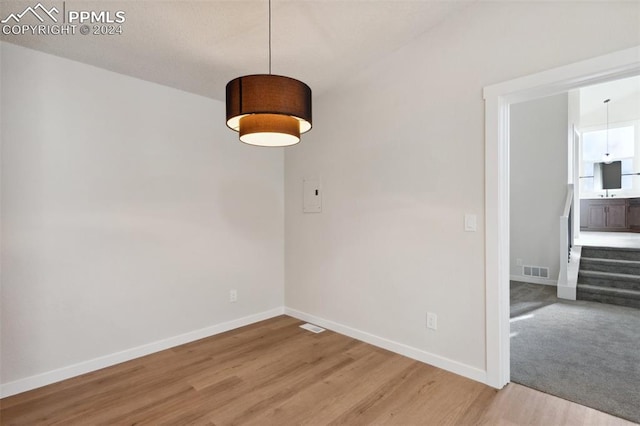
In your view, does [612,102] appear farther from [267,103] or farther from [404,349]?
[267,103]

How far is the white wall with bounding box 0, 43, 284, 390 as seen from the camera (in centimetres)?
229

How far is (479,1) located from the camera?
2391 millimetres

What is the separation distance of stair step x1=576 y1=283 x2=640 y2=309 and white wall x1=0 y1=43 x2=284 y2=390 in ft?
15.3

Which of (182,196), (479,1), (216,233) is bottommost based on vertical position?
(216,233)

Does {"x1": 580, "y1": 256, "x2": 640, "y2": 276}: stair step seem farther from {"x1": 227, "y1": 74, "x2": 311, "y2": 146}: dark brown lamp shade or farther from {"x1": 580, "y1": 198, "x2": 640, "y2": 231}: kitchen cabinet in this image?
{"x1": 227, "y1": 74, "x2": 311, "y2": 146}: dark brown lamp shade

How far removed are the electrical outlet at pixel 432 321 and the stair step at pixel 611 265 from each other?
372 centimetres

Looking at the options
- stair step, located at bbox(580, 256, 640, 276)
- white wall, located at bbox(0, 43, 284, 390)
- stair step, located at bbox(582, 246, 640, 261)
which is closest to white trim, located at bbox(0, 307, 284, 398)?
white wall, located at bbox(0, 43, 284, 390)

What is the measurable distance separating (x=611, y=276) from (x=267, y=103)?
5459 mm

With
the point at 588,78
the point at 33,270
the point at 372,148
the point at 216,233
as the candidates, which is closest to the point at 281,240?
the point at 216,233

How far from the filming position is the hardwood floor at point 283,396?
1.97m

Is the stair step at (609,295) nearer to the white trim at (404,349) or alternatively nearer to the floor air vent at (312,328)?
the white trim at (404,349)

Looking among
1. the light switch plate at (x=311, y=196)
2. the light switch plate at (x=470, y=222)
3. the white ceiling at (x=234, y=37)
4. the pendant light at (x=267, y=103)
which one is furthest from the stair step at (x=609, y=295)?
the pendant light at (x=267, y=103)

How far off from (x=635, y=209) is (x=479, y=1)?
30.1 ft

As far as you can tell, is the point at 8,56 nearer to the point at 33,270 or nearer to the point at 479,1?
the point at 33,270
